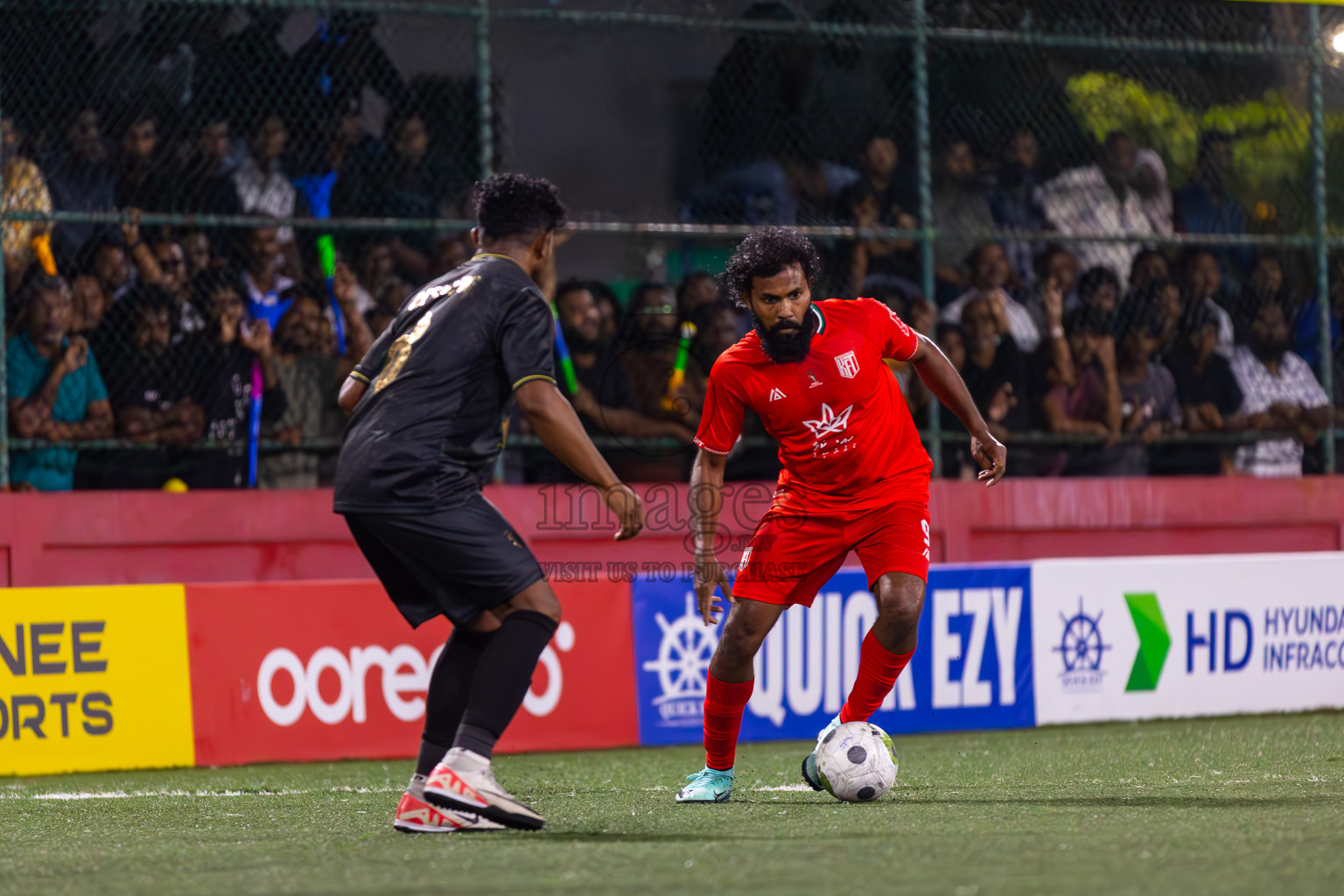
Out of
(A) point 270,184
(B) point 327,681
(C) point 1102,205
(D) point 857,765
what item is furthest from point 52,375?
(C) point 1102,205

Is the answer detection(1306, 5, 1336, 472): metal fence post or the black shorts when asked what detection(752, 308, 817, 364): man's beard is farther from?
detection(1306, 5, 1336, 472): metal fence post

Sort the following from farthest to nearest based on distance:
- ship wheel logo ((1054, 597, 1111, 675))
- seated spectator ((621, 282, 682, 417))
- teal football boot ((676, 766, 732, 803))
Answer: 1. seated spectator ((621, 282, 682, 417))
2. ship wheel logo ((1054, 597, 1111, 675))
3. teal football boot ((676, 766, 732, 803))

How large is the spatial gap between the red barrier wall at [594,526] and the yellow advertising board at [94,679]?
101 cm

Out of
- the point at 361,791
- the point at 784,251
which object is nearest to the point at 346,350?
the point at 361,791

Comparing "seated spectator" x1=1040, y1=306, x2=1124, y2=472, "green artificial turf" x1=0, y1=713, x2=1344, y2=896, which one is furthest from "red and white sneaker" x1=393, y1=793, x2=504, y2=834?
"seated spectator" x1=1040, y1=306, x2=1124, y2=472

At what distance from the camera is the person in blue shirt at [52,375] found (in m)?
8.62

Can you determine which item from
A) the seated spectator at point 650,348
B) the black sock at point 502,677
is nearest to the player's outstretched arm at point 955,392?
the black sock at point 502,677

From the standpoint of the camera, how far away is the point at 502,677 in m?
4.55

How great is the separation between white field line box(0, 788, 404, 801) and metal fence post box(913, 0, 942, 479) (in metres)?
4.78

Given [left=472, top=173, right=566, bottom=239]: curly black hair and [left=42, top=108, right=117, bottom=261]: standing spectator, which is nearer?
[left=472, top=173, right=566, bottom=239]: curly black hair

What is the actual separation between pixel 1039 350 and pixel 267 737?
212 inches

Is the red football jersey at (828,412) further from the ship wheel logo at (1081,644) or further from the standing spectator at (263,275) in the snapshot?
the standing spectator at (263,275)

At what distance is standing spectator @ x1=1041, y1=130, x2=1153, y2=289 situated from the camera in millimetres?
10570

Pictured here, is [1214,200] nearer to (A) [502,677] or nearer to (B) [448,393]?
(B) [448,393]
